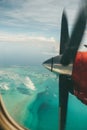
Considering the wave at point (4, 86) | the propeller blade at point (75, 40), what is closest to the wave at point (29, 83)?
the wave at point (4, 86)

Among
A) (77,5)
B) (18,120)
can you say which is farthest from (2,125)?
(77,5)

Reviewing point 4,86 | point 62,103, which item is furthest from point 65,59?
point 4,86

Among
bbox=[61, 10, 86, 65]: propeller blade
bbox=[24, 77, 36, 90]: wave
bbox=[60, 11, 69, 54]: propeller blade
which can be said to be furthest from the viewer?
bbox=[24, 77, 36, 90]: wave

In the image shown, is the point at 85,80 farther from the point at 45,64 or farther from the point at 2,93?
the point at 2,93

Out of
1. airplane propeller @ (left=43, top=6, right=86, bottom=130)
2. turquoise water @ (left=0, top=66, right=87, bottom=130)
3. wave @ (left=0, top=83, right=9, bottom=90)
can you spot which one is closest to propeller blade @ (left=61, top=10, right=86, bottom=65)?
airplane propeller @ (left=43, top=6, right=86, bottom=130)

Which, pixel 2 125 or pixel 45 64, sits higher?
pixel 45 64

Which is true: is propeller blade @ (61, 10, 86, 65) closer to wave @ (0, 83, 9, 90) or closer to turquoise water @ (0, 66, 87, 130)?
turquoise water @ (0, 66, 87, 130)
